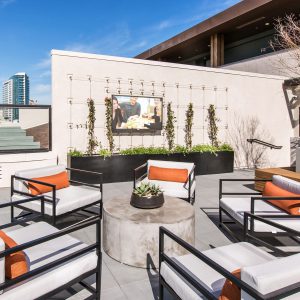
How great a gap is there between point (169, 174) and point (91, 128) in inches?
139

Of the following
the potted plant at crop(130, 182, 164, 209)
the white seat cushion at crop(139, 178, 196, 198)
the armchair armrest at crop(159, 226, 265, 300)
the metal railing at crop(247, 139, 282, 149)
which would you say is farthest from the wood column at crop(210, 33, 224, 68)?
the armchair armrest at crop(159, 226, 265, 300)

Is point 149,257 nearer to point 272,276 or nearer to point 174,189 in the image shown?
point 272,276

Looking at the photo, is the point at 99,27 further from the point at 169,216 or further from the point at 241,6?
the point at 169,216

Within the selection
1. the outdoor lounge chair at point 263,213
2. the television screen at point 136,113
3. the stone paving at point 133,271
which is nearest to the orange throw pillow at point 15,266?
the stone paving at point 133,271

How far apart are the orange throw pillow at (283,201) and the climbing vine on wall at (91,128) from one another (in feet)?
18.4

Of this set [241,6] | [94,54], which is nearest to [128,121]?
[94,54]

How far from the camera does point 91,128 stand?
8.81 m

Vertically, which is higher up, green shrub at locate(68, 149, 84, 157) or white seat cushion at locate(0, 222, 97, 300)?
green shrub at locate(68, 149, 84, 157)

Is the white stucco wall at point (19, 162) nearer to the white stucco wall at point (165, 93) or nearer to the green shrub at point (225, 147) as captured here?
the white stucco wall at point (165, 93)

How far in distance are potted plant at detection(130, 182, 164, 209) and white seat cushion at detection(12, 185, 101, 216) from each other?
95 centimetres

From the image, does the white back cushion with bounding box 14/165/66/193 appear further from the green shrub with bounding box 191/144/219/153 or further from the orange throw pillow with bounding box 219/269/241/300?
the green shrub with bounding box 191/144/219/153

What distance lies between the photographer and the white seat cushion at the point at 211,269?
2.26m

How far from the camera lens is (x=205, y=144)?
1073cm

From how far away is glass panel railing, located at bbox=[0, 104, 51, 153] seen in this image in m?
8.09
